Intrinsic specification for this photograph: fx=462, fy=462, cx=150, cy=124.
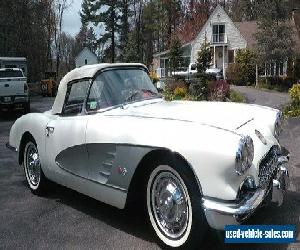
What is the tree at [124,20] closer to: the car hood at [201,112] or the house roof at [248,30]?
the house roof at [248,30]

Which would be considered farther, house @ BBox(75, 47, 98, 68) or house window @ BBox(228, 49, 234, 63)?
house window @ BBox(228, 49, 234, 63)

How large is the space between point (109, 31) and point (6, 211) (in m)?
61.6

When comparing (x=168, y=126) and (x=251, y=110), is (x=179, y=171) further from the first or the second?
(x=251, y=110)

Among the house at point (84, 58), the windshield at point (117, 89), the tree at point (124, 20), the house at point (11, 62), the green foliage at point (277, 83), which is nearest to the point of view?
the windshield at point (117, 89)

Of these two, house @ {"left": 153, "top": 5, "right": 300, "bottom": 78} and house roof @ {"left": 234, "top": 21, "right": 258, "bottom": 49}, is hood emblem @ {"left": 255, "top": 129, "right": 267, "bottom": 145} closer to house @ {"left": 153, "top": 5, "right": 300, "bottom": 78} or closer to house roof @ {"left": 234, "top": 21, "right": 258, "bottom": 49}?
house roof @ {"left": 234, "top": 21, "right": 258, "bottom": 49}

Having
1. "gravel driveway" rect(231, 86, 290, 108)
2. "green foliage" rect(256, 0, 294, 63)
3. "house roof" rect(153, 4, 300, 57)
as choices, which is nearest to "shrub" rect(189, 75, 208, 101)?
"gravel driveway" rect(231, 86, 290, 108)

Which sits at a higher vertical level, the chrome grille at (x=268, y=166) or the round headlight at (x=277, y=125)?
the round headlight at (x=277, y=125)

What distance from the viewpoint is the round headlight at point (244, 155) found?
3672 mm

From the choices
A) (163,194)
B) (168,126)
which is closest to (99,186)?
(163,194)

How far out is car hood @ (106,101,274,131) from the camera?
424cm

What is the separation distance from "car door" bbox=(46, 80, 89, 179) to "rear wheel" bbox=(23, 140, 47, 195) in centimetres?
49

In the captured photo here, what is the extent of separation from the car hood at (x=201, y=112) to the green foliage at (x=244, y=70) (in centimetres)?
3396

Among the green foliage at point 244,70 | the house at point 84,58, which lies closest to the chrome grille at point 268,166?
the house at point 84,58

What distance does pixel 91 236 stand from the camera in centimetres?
456
